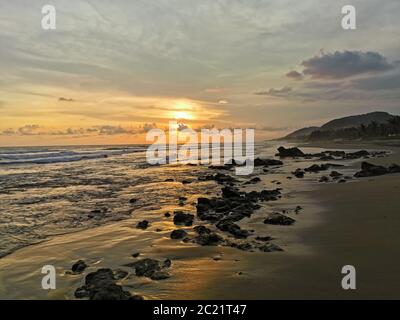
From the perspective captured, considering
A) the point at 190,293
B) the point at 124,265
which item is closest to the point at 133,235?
the point at 124,265

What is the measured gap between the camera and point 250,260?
8.03 m

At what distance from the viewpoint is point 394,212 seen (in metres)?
11.6

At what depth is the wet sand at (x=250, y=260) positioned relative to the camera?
6.43 metres

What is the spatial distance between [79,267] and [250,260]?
Result: 399cm

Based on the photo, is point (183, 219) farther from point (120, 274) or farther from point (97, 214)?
point (120, 274)

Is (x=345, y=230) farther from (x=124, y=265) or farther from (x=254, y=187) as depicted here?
(x=254, y=187)

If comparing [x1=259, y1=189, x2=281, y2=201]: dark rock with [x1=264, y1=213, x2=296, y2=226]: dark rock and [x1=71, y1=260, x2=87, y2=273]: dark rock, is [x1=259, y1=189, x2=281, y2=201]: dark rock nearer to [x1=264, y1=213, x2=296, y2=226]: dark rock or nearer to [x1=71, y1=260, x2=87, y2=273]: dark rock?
[x1=264, y1=213, x2=296, y2=226]: dark rock

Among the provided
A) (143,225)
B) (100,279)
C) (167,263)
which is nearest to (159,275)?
(167,263)

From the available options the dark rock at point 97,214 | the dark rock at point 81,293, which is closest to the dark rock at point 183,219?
the dark rock at point 97,214

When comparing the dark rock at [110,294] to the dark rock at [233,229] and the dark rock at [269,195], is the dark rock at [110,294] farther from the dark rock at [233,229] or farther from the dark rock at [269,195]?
the dark rock at [269,195]

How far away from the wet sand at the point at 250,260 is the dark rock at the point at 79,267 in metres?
0.26
